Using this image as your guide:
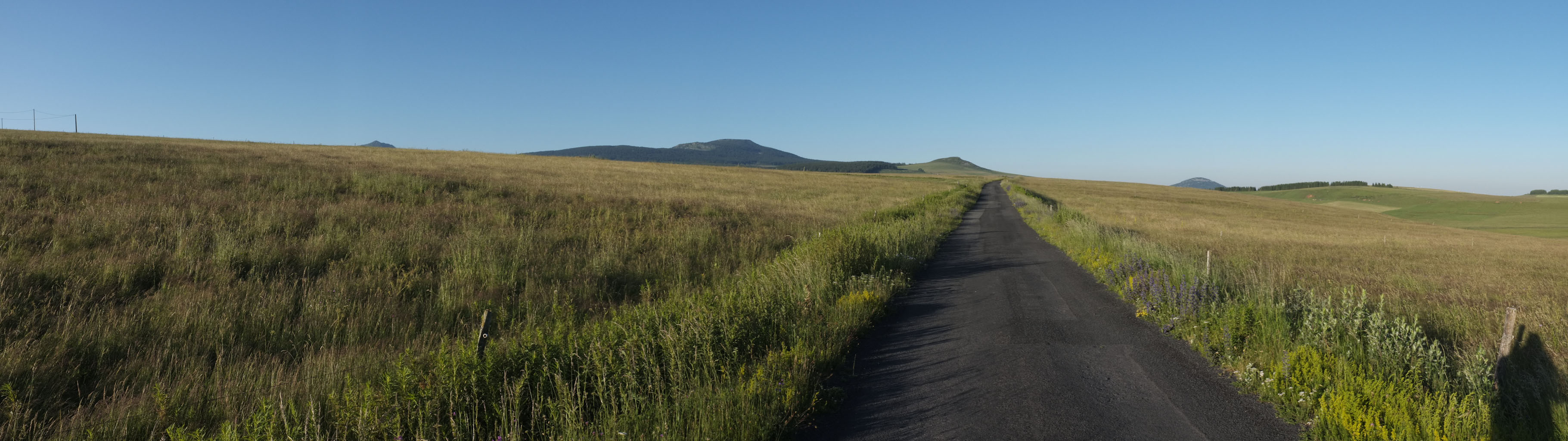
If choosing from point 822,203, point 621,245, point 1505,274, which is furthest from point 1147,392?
point 822,203

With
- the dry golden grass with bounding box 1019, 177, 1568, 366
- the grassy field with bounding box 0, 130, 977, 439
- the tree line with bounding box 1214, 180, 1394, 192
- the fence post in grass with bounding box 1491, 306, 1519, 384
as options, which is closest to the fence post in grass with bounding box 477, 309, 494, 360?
the grassy field with bounding box 0, 130, 977, 439

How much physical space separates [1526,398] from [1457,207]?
10223cm

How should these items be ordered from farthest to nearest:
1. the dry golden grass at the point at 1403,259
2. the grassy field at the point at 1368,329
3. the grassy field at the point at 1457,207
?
the grassy field at the point at 1457,207 → the dry golden grass at the point at 1403,259 → the grassy field at the point at 1368,329

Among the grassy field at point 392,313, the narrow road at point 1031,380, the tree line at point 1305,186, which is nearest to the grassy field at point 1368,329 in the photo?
the narrow road at point 1031,380

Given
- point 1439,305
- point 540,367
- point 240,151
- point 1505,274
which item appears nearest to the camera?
point 540,367

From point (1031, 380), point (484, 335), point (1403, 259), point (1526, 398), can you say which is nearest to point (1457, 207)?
point (1403, 259)

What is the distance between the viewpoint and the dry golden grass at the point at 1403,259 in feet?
28.3

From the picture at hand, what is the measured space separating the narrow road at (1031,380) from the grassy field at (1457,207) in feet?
184

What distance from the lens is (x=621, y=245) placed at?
12.9 m

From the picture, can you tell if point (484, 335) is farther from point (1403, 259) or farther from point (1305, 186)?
point (1305, 186)

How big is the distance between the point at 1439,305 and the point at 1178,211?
42.8 metres

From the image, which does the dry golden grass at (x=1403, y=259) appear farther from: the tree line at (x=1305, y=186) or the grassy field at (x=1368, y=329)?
the tree line at (x=1305, y=186)

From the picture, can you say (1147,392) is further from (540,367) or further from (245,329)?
(245,329)

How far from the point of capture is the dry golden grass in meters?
8.64
